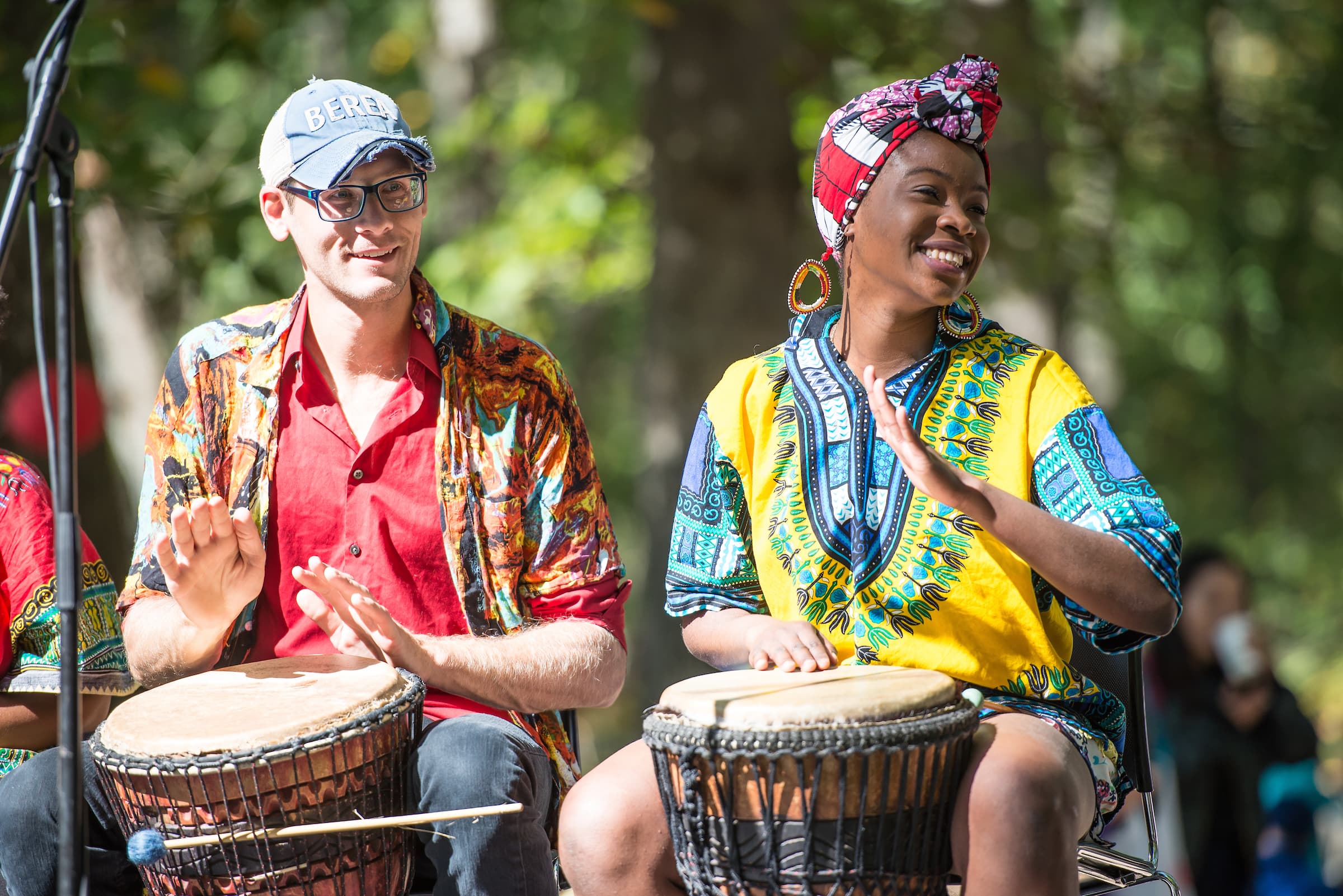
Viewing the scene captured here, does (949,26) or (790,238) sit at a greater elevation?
(949,26)

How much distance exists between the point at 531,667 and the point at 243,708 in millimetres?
588

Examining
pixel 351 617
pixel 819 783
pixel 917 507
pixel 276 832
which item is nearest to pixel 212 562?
pixel 351 617

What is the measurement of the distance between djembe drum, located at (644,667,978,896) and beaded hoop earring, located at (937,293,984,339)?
30.7 inches

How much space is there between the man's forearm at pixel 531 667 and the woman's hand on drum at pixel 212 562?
0.38m

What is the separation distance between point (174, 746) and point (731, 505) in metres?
1.18

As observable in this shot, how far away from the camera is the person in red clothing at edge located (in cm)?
306

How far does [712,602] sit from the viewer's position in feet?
9.91

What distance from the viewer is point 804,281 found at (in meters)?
3.00

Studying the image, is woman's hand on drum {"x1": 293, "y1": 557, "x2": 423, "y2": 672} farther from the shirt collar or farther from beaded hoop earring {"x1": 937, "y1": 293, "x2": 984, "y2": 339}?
beaded hoop earring {"x1": 937, "y1": 293, "x2": 984, "y2": 339}

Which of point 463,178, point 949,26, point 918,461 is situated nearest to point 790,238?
point 949,26

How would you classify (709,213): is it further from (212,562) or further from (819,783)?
(819,783)

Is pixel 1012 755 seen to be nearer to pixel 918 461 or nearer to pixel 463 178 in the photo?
pixel 918 461

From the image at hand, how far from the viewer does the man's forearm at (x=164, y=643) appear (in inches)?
119

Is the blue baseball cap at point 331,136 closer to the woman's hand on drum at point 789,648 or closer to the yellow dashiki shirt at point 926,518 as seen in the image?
the yellow dashiki shirt at point 926,518
